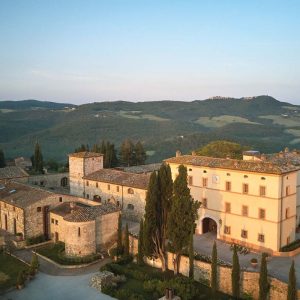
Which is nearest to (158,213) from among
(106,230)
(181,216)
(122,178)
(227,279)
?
(181,216)

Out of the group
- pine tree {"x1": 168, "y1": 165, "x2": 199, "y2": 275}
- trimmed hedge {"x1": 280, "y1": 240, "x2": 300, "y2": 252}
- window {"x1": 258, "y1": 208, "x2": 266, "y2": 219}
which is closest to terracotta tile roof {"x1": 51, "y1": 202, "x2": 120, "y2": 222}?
pine tree {"x1": 168, "y1": 165, "x2": 199, "y2": 275}

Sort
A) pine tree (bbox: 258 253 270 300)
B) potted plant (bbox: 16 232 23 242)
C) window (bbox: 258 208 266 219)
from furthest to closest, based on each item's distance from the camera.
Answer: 1. potted plant (bbox: 16 232 23 242)
2. window (bbox: 258 208 266 219)
3. pine tree (bbox: 258 253 270 300)

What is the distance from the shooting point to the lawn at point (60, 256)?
3356 centimetres

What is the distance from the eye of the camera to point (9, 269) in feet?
107

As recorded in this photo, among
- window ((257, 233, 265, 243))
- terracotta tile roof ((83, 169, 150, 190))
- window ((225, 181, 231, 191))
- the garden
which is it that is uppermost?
window ((225, 181, 231, 191))

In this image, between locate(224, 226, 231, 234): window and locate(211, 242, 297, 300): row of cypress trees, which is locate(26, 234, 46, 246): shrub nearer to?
locate(224, 226, 231, 234): window

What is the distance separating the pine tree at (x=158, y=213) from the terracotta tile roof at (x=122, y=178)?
11.2m

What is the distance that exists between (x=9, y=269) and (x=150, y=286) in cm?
1311

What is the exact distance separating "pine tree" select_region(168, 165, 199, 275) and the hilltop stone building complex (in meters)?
7.69

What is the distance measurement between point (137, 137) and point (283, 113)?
65.2 metres

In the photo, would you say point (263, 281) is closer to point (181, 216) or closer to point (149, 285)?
point (181, 216)

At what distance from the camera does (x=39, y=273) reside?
105 feet

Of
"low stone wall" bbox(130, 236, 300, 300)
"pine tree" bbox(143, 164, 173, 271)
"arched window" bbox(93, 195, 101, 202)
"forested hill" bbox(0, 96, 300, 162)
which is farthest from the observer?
"forested hill" bbox(0, 96, 300, 162)

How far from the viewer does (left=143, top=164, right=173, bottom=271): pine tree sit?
30781mm
